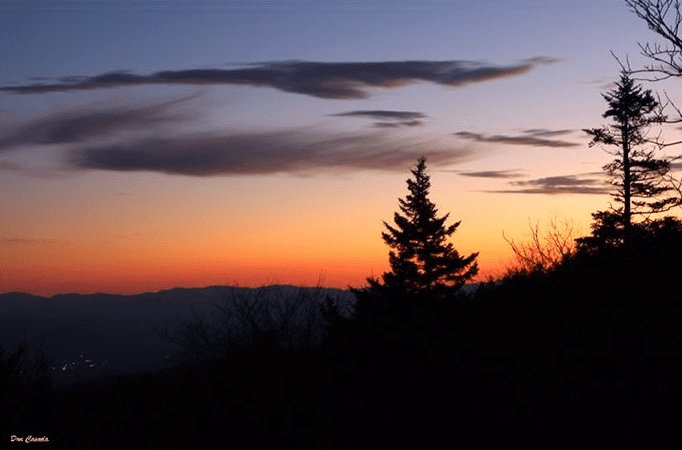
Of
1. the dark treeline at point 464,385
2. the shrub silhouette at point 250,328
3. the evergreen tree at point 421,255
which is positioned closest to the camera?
the dark treeline at point 464,385

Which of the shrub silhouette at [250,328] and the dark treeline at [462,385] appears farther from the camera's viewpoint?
the shrub silhouette at [250,328]

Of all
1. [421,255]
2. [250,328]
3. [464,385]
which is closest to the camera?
[464,385]

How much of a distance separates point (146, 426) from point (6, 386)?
34.3 feet

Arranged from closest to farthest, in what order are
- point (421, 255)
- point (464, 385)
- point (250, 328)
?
point (464, 385) < point (250, 328) < point (421, 255)

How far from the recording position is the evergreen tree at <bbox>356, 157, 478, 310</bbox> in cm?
5253

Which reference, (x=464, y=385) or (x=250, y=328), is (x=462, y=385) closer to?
(x=464, y=385)

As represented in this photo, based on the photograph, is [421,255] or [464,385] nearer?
[464,385]

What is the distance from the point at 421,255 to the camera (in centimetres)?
5422

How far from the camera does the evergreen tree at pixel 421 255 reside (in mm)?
52528

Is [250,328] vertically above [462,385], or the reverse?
[250,328]

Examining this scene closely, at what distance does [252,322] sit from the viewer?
1432 inches

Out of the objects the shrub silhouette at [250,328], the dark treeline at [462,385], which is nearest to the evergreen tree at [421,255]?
the shrub silhouette at [250,328]

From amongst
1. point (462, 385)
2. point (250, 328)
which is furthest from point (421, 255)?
point (462, 385)

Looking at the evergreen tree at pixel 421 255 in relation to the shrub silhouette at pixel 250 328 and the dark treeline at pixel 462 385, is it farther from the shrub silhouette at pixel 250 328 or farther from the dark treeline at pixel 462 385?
the dark treeline at pixel 462 385
